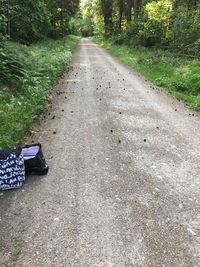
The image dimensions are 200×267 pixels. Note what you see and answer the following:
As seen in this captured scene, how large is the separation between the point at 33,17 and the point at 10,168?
9.65 meters

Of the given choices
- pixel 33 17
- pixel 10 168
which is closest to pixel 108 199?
pixel 10 168

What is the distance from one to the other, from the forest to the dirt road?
3.10 ft

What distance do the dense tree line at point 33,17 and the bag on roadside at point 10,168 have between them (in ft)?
18.6

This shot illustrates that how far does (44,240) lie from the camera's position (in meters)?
3.62

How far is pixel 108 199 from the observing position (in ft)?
14.8

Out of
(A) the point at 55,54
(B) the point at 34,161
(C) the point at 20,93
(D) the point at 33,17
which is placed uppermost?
(D) the point at 33,17

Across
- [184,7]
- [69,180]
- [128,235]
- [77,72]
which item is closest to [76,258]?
[128,235]

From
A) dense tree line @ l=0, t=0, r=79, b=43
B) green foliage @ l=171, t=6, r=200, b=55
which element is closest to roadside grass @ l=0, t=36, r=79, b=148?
dense tree line @ l=0, t=0, r=79, b=43

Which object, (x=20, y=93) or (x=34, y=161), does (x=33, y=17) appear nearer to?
(x=20, y=93)

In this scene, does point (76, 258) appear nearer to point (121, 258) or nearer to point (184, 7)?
point (121, 258)

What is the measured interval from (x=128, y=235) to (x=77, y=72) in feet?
43.0

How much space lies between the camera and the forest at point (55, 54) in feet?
27.6

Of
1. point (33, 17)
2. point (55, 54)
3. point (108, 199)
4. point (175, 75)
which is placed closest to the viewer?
point (108, 199)

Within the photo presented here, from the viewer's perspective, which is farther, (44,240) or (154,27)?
(154,27)
